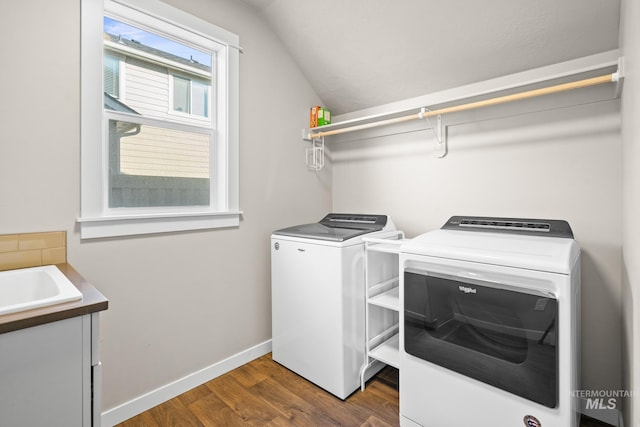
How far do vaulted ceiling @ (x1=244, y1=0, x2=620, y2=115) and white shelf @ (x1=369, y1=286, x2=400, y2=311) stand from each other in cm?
139

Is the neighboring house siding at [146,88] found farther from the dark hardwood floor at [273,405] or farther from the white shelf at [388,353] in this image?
the white shelf at [388,353]

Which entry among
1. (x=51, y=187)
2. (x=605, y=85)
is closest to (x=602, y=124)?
(x=605, y=85)

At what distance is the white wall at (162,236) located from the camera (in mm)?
1394

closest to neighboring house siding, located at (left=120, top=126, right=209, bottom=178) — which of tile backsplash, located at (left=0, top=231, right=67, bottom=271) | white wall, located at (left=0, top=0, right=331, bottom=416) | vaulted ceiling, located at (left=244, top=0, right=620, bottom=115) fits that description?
white wall, located at (left=0, top=0, right=331, bottom=416)

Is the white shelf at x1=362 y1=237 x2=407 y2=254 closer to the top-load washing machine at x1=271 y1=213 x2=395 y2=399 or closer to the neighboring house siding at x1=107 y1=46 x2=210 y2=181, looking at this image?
the top-load washing machine at x1=271 y1=213 x2=395 y2=399

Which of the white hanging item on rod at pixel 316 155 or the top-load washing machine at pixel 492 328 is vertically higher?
the white hanging item on rod at pixel 316 155

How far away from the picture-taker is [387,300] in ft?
6.28

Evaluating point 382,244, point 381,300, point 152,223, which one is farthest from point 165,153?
point 381,300

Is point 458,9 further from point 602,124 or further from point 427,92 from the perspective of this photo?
point 602,124

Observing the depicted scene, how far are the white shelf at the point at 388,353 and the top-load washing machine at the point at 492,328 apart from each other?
0.23 m

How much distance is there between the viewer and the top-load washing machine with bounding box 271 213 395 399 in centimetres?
183

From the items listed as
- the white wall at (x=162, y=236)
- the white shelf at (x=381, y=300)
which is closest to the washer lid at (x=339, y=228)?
the white shelf at (x=381, y=300)

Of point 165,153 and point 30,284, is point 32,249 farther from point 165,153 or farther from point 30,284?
point 165,153

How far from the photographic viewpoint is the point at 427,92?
2232 millimetres
